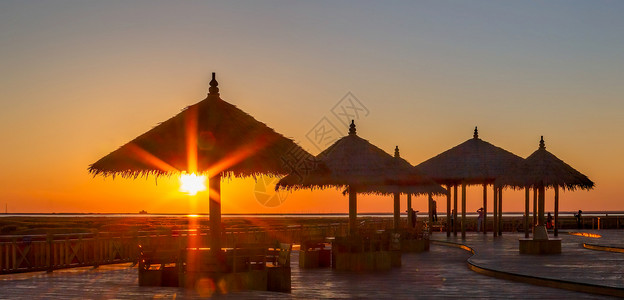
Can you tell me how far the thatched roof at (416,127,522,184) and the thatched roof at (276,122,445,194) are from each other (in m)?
13.1

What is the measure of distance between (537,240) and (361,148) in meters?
6.35

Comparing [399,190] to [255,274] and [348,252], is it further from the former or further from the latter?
[255,274]

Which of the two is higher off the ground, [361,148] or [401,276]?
[361,148]

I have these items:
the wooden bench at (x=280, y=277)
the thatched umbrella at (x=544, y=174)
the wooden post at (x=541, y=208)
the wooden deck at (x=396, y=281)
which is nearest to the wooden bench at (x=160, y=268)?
the wooden deck at (x=396, y=281)

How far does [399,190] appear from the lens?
98.1 ft

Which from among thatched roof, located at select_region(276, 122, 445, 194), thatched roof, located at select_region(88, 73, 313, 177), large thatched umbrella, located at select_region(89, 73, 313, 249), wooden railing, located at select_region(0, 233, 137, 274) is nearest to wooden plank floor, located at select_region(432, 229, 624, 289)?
thatched roof, located at select_region(276, 122, 445, 194)

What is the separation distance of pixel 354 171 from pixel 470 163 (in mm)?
15791

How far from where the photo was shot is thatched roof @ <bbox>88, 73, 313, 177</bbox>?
16.1 metres

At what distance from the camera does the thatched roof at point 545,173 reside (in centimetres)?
2827

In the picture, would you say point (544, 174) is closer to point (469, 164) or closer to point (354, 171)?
point (354, 171)

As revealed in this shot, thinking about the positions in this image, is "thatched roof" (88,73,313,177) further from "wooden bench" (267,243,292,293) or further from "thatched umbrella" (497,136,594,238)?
"thatched umbrella" (497,136,594,238)

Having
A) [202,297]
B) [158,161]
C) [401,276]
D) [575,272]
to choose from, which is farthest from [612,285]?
[158,161]

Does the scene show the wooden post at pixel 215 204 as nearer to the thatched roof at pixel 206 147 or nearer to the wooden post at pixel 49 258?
the thatched roof at pixel 206 147

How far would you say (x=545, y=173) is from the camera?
92.8ft
